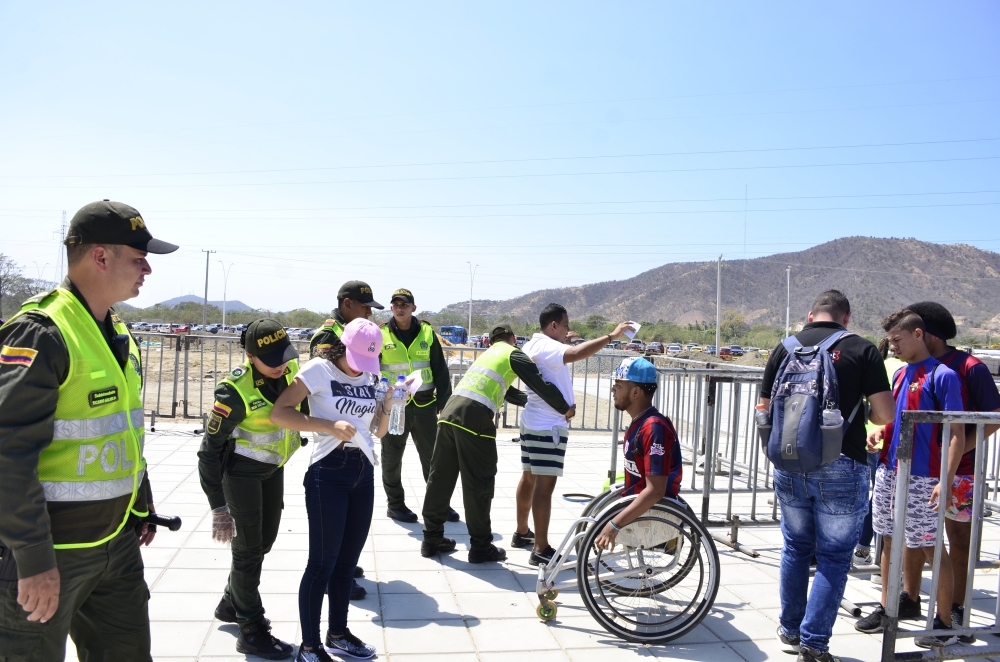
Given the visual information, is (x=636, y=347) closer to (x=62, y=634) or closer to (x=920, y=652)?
(x=920, y=652)

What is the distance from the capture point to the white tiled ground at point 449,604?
3.75m

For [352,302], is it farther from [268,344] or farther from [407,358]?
[268,344]

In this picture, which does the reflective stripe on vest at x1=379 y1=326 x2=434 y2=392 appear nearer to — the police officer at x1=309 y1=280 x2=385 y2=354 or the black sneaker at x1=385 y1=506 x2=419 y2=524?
the police officer at x1=309 y1=280 x2=385 y2=354

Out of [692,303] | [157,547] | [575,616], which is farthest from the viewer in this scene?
[692,303]

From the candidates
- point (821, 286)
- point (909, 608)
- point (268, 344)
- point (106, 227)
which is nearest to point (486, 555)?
point (268, 344)

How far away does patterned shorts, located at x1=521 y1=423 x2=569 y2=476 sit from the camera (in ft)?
16.5

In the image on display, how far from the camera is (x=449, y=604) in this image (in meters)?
4.34

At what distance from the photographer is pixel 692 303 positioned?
10444cm

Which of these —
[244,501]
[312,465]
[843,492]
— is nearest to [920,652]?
[843,492]

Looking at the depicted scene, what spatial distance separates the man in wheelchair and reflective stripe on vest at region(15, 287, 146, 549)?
8.14 feet

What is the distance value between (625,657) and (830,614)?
111cm

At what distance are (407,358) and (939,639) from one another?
Result: 4337mm

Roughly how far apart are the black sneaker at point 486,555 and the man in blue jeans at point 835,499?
7.15 feet

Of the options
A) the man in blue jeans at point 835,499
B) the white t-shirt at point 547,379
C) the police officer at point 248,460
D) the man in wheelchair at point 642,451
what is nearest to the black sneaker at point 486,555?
the white t-shirt at point 547,379
